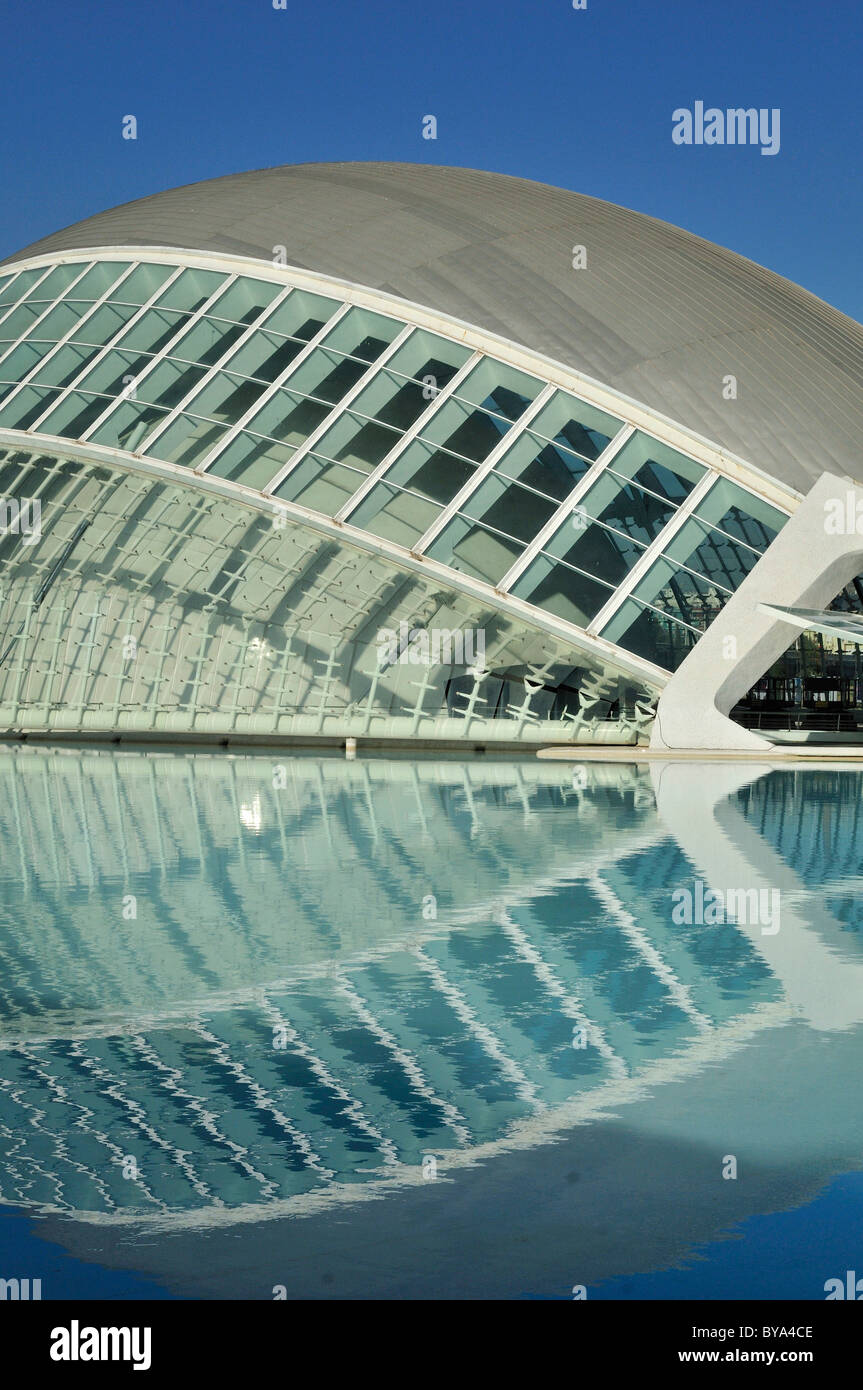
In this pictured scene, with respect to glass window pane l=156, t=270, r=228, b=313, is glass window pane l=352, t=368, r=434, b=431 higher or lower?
lower

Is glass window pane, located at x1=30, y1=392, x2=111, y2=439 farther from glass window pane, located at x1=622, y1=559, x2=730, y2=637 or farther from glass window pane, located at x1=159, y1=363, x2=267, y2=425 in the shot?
glass window pane, located at x1=622, y1=559, x2=730, y2=637

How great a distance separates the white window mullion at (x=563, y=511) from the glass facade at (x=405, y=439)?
3 centimetres

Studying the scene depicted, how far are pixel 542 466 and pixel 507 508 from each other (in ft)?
3.79

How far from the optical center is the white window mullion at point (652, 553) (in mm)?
23969

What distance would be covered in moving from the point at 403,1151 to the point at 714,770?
17380 mm

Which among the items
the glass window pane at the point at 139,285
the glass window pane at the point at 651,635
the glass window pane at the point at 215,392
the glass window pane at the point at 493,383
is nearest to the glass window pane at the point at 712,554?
the glass window pane at the point at 651,635

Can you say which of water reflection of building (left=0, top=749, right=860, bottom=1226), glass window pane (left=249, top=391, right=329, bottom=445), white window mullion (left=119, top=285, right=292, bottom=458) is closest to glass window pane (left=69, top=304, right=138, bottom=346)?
white window mullion (left=119, top=285, right=292, bottom=458)

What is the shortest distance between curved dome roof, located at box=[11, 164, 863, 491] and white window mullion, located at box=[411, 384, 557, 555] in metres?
0.87

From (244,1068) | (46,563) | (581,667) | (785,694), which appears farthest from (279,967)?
(785,694)

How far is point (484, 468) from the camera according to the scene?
82.7 feet

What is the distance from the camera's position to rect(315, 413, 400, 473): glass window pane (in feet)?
86.3

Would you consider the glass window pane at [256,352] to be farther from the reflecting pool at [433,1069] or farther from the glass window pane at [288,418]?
the reflecting pool at [433,1069]
